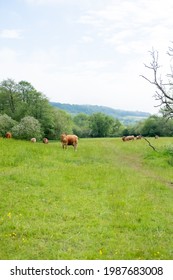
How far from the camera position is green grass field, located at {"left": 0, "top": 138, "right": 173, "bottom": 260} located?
8.36 metres

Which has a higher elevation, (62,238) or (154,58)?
(154,58)

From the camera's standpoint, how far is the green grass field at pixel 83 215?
836 cm

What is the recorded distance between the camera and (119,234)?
9.64 meters

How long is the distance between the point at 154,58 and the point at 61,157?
33.1ft

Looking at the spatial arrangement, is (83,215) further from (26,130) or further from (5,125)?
(5,125)

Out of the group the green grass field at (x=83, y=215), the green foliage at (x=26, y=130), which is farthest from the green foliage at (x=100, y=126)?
the green grass field at (x=83, y=215)

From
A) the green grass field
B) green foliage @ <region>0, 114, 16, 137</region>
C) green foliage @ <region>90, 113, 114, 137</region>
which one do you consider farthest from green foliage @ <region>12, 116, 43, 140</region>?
green foliage @ <region>90, 113, 114, 137</region>

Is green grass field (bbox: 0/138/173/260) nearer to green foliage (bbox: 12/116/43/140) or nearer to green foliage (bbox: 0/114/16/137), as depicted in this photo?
green foliage (bbox: 12/116/43/140)

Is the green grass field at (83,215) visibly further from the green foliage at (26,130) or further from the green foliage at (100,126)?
the green foliage at (100,126)

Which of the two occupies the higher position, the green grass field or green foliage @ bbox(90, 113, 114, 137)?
green foliage @ bbox(90, 113, 114, 137)

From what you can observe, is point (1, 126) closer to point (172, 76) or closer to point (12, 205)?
point (172, 76)
